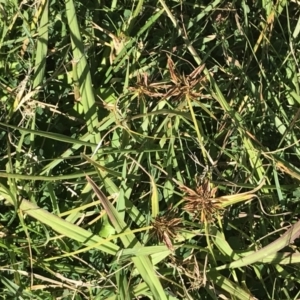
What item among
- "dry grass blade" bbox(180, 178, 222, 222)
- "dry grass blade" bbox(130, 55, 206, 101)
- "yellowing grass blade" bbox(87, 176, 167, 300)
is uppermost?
"dry grass blade" bbox(130, 55, 206, 101)

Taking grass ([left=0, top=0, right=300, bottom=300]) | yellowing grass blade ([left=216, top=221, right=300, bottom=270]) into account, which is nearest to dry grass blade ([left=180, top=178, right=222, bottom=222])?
grass ([left=0, top=0, right=300, bottom=300])

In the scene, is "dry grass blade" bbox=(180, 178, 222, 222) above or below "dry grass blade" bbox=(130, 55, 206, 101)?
below

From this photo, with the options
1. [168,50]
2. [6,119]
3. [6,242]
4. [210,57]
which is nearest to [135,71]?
[168,50]

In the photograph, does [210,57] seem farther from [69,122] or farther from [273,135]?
[69,122]

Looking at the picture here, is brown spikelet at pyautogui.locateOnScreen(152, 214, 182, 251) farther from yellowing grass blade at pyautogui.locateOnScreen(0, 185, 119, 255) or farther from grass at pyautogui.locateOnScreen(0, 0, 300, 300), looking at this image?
yellowing grass blade at pyautogui.locateOnScreen(0, 185, 119, 255)

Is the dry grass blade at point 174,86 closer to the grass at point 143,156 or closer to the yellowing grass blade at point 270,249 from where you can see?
the grass at point 143,156

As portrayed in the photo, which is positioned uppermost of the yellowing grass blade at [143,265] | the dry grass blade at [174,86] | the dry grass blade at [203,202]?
the dry grass blade at [174,86]

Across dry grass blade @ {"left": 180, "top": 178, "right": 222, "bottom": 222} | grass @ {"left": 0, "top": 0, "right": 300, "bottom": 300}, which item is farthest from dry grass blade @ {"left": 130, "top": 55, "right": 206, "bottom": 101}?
dry grass blade @ {"left": 180, "top": 178, "right": 222, "bottom": 222}

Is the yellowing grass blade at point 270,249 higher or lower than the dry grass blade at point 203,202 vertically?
lower

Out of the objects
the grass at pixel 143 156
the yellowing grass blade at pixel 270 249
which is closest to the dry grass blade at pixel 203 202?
the grass at pixel 143 156
